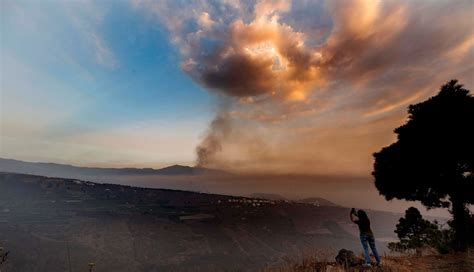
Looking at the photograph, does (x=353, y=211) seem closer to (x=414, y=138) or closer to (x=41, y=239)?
(x=414, y=138)

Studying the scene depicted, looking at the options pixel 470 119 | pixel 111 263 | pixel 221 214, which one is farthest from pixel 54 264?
pixel 221 214

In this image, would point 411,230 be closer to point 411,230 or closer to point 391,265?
point 411,230

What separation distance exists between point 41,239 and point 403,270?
104929 millimetres

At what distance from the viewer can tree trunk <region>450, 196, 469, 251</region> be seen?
1563 cm

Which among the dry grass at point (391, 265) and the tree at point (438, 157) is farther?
the tree at point (438, 157)

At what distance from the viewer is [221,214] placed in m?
183

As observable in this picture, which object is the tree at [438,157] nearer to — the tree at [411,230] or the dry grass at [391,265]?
the dry grass at [391,265]

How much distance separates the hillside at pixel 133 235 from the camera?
75562 mm

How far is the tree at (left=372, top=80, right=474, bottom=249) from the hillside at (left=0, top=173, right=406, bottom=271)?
21.9 meters

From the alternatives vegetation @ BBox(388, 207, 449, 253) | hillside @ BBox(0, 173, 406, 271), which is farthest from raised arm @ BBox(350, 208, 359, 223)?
hillside @ BBox(0, 173, 406, 271)

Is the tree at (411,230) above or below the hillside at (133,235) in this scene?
above

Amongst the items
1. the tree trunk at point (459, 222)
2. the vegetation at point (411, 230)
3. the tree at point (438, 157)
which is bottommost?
the vegetation at point (411, 230)

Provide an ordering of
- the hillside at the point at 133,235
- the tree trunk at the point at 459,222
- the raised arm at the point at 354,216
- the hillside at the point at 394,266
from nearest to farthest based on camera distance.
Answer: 1. the hillside at the point at 394,266
2. the raised arm at the point at 354,216
3. the tree trunk at the point at 459,222
4. the hillside at the point at 133,235

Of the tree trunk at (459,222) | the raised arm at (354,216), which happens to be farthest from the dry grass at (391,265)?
the tree trunk at (459,222)
